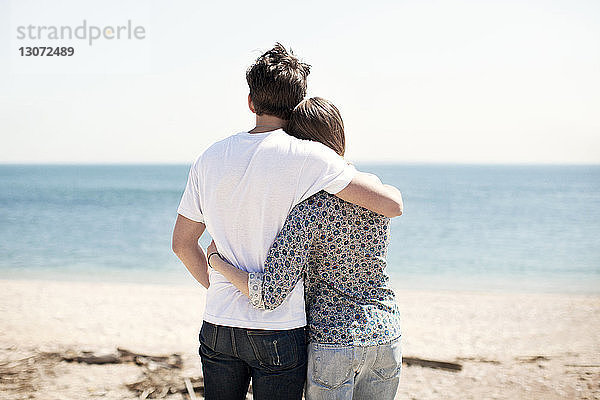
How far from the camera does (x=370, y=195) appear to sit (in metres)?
1.65

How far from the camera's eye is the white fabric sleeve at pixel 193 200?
182 centimetres

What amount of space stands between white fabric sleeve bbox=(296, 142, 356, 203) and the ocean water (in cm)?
1026

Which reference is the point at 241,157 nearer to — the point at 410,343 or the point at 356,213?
the point at 356,213

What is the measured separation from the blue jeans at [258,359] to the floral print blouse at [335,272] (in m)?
0.08

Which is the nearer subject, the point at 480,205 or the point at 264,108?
the point at 264,108

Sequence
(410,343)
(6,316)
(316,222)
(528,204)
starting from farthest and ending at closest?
1. (528,204)
2. (6,316)
3. (410,343)
4. (316,222)

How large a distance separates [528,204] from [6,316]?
30.2 meters

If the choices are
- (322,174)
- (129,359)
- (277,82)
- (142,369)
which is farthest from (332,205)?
(129,359)

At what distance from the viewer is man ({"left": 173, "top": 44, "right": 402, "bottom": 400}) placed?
1.65 metres

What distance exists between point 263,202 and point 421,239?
740 inches

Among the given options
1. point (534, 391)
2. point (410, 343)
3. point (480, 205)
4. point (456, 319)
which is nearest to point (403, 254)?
point (456, 319)

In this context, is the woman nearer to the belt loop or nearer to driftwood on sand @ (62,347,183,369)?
the belt loop

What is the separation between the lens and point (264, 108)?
5.75 ft

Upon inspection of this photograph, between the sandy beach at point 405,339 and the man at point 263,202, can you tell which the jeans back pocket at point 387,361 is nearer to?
the man at point 263,202
